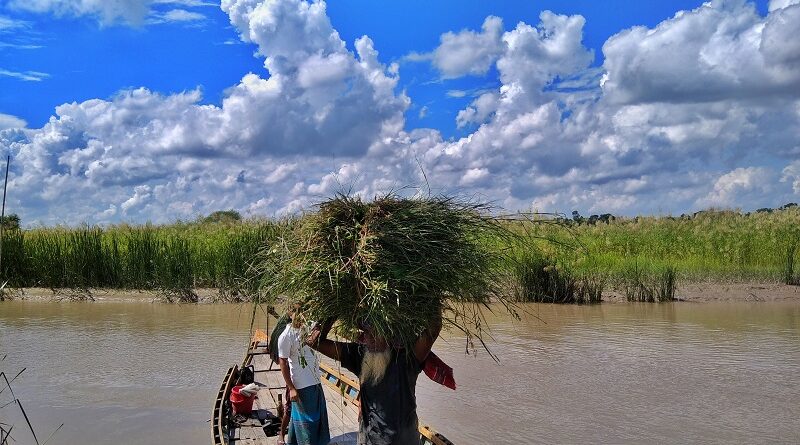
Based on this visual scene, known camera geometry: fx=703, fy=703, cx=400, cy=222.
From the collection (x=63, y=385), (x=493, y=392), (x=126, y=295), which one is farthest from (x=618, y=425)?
(x=126, y=295)

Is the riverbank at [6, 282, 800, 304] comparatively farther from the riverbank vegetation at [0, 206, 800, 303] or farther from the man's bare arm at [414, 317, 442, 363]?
the man's bare arm at [414, 317, 442, 363]

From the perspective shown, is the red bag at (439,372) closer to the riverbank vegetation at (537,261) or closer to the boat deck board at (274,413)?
the boat deck board at (274,413)

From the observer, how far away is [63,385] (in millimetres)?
8680

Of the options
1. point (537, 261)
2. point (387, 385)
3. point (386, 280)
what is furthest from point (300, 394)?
point (537, 261)

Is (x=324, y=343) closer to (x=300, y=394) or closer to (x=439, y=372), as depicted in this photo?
(x=439, y=372)

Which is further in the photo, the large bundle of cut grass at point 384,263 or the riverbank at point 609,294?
the riverbank at point 609,294

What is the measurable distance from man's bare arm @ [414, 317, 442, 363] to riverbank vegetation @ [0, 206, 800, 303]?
1043 cm

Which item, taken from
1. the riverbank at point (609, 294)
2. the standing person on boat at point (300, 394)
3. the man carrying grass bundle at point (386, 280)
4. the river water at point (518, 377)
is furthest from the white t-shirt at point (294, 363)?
the riverbank at point (609, 294)

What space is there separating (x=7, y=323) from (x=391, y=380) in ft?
39.8

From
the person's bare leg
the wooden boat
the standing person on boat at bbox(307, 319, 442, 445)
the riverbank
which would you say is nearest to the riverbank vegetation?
the riverbank

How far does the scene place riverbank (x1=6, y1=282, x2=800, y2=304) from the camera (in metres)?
15.9

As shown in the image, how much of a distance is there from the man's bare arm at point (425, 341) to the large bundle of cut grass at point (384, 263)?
0.05 metres

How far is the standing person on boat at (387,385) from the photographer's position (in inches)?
138

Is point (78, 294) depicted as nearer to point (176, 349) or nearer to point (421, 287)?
point (176, 349)
